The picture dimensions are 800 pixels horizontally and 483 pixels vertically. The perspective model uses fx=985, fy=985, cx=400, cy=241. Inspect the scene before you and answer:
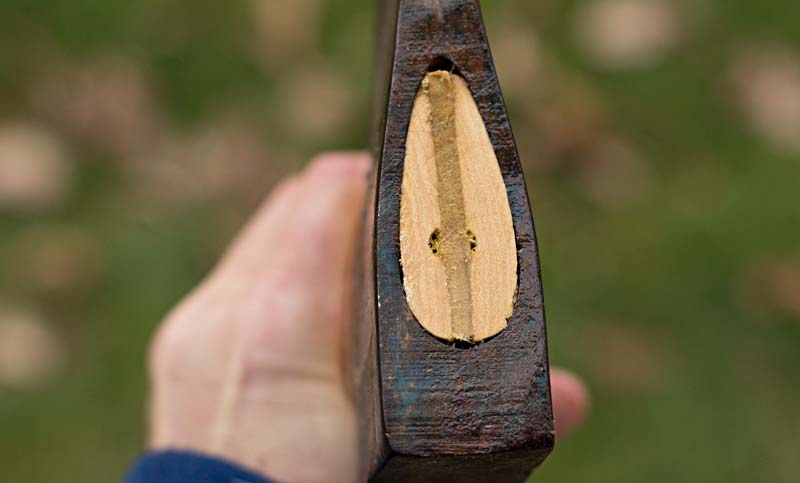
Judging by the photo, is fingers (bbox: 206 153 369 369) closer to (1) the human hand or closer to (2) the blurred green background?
(1) the human hand

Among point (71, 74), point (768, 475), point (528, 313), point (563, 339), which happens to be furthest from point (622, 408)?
point (71, 74)

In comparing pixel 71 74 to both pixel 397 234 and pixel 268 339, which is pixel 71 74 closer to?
pixel 268 339

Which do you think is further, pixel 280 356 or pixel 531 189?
pixel 531 189

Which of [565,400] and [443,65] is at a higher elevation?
[443,65]

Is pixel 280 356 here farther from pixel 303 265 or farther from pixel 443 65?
pixel 443 65


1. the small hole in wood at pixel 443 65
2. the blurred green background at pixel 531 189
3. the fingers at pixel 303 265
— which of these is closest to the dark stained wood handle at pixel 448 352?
the small hole in wood at pixel 443 65

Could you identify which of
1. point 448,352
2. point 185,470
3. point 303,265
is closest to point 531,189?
point 303,265
